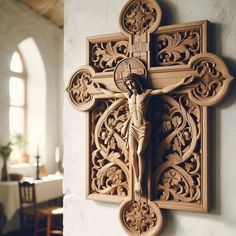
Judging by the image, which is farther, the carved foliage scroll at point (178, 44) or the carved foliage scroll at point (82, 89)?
the carved foliage scroll at point (82, 89)

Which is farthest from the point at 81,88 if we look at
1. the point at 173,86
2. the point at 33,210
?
the point at 33,210

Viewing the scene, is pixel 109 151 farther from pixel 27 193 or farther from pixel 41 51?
pixel 41 51

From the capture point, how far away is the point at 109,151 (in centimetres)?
155

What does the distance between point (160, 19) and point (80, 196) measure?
0.81 meters

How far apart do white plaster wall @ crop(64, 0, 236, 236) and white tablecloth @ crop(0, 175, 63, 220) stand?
2736 millimetres

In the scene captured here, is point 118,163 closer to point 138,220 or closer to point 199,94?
point 138,220

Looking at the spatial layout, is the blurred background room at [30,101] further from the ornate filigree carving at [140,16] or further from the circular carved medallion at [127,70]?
the ornate filigree carving at [140,16]

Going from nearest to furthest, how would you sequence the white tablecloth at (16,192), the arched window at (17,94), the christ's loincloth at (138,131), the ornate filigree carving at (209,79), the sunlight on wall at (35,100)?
the ornate filigree carving at (209,79)
the christ's loincloth at (138,131)
the white tablecloth at (16,192)
the arched window at (17,94)
the sunlight on wall at (35,100)

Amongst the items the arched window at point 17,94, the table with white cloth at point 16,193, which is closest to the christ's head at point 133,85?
the table with white cloth at point 16,193

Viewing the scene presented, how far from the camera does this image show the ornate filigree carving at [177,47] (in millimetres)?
1404

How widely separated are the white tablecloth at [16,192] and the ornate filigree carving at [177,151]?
3.11 metres

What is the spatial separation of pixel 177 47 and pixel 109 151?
491 millimetres

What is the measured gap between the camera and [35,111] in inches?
220

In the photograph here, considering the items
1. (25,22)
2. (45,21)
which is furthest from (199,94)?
A: (45,21)
